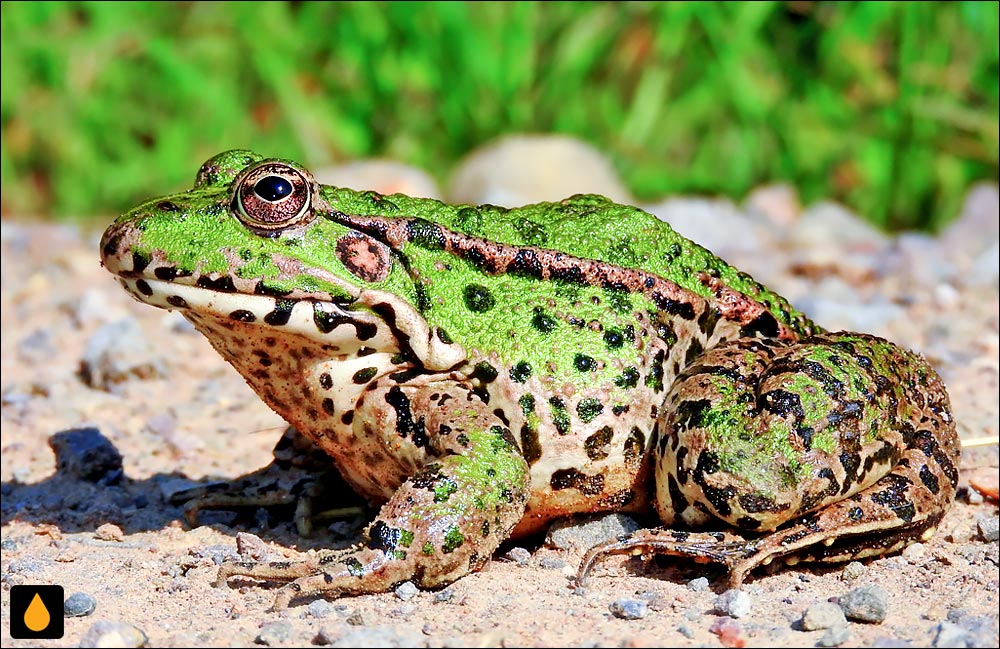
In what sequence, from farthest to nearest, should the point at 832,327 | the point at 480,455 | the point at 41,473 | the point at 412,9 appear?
the point at 412,9
the point at 832,327
the point at 41,473
the point at 480,455

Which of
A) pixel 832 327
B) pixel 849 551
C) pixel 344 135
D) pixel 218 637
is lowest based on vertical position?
pixel 218 637

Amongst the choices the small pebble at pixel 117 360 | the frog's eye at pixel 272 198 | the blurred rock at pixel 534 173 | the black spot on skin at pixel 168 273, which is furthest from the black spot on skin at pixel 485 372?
the blurred rock at pixel 534 173

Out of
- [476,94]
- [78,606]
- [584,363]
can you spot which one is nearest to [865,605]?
[584,363]

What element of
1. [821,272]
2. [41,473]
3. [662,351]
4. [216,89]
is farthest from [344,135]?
[662,351]

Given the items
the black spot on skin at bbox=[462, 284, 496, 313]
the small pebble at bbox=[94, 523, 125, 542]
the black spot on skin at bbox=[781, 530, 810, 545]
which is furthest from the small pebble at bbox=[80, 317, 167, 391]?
the black spot on skin at bbox=[781, 530, 810, 545]

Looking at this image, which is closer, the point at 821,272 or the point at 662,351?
the point at 662,351

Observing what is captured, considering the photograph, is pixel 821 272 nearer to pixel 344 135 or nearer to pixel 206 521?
pixel 344 135

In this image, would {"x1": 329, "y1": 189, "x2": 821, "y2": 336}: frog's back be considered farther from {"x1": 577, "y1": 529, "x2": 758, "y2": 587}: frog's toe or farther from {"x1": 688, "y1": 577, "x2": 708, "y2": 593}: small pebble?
{"x1": 688, "y1": 577, "x2": 708, "y2": 593}: small pebble

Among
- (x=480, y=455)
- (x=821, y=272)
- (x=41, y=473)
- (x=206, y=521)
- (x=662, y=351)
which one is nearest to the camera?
(x=480, y=455)
